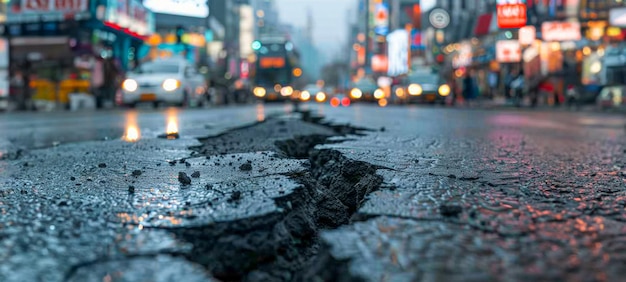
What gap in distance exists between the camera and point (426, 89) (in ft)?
81.7

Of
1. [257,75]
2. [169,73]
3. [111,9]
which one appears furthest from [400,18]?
[169,73]

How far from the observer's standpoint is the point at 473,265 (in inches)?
48.9

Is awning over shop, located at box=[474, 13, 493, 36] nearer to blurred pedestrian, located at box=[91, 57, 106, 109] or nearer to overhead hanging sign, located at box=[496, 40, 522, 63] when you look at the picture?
overhead hanging sign, located at box=[496, 40, 522, 63]

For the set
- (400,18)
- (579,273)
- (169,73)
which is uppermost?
(400,18)

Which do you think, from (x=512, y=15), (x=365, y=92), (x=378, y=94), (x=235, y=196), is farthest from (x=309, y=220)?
(x=365, y=92)

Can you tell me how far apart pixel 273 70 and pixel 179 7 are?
45.2 ft

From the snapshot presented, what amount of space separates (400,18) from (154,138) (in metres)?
68.0

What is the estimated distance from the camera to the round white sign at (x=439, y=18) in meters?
46.0

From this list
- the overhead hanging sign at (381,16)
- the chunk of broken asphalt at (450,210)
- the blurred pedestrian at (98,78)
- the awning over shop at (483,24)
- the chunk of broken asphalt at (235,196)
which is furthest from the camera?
the overhead hanging sign at (381,16)

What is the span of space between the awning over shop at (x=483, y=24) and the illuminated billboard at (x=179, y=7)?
62.6 feet

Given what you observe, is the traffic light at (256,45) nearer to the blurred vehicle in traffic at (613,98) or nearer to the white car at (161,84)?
the white car at (161,84)

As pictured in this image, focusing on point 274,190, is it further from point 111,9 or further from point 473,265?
point 111,9

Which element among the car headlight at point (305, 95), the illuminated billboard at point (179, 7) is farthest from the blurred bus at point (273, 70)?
the illuminated billboard at point (179, 7)

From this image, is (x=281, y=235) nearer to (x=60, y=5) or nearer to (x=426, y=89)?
(x=60, y=5)
